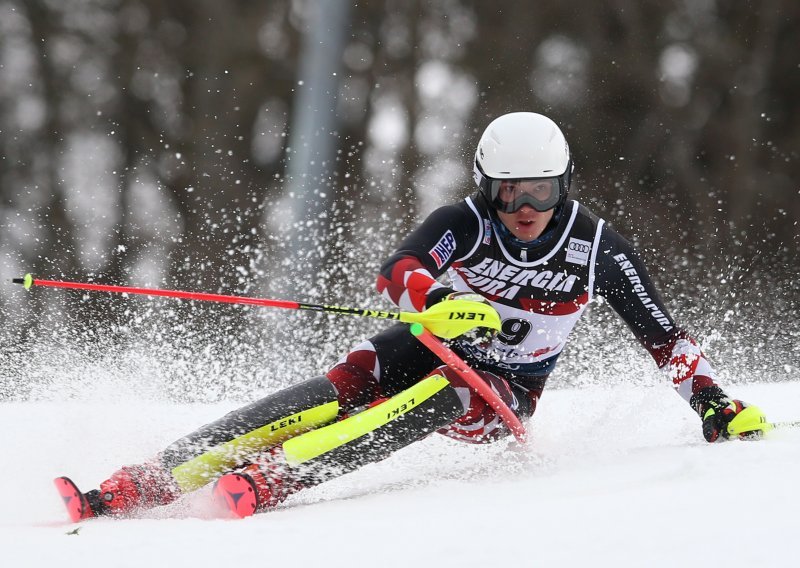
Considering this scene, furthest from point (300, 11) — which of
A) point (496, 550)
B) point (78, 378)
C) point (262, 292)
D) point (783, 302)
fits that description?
point (496, 550)

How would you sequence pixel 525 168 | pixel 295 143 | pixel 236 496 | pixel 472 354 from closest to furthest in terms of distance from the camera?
pixel 236 496
pixel 525 168
pixel 472 354
pixel 295 143

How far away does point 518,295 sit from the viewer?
3273mm

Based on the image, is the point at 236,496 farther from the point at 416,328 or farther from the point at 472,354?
the point at 472,354

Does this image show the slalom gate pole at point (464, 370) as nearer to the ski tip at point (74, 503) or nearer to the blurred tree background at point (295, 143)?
the ski tip at point (74, 503)

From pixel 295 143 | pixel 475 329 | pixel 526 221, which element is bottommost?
pixel 475 329

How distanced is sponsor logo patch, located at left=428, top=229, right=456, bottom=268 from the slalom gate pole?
0.30 metres

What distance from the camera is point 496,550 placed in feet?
6.18

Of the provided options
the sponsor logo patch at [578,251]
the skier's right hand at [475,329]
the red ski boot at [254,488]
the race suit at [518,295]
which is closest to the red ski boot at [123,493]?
the red ski boot at [254,488]

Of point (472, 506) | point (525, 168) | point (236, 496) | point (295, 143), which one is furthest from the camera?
point (295, 143)

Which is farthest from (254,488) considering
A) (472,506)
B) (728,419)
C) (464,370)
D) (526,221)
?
(728,419)

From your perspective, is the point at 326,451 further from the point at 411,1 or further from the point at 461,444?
the point at 411,1

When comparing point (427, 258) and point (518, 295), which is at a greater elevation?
point (427, 258)

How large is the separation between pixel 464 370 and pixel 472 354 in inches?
16.8

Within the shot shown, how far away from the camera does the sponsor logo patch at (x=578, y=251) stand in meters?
3.25
